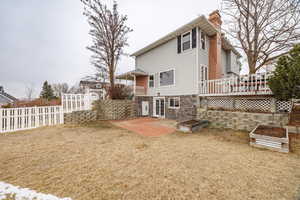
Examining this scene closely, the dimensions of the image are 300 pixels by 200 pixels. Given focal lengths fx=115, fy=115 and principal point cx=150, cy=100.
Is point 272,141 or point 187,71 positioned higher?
point 187,71

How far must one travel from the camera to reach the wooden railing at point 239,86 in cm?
603

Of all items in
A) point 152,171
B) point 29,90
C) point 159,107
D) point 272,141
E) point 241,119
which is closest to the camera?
point 152,171

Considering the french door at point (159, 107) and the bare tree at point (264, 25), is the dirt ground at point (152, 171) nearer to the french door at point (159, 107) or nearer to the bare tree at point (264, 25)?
the french door at point (159, 107)

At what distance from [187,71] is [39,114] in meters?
10.3

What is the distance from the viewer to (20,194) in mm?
2000

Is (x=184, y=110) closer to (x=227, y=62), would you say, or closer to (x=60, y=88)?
(x=227, y=62)

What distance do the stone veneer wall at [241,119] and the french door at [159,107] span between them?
3809 millimetres

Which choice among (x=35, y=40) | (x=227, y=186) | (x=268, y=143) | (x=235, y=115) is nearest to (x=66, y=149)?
(x=227, y=186)

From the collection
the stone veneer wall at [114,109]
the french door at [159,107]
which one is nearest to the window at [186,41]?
the french door at [159,107]

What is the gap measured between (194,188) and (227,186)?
649 millimetres

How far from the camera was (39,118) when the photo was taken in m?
6.97

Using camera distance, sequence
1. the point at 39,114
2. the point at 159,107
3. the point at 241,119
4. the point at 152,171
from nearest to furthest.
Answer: the point at 152,171 → the point at 241,119 → the point at 39,114 → the point at 159,107

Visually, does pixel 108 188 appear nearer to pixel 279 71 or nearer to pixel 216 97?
pixel 279 71

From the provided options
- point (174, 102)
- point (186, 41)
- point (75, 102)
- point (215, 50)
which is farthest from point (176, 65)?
point (75, 102)
